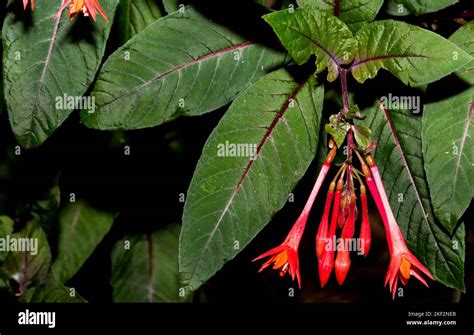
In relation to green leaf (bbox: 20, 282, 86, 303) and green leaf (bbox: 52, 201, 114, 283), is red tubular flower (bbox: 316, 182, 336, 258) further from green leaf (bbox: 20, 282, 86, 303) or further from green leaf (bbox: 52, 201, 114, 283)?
green leaf (bbox: 52, 201, 114, 283)

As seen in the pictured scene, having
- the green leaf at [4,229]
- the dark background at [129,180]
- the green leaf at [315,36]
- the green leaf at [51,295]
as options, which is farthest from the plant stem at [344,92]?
the green leaf at [4,229]

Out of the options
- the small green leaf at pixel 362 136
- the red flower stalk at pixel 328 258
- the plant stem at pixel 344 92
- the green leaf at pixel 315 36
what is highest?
the green leaf at pixel 315 36

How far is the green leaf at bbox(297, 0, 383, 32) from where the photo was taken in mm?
1120

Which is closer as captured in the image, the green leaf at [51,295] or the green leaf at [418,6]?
the green leaf at [418,6]

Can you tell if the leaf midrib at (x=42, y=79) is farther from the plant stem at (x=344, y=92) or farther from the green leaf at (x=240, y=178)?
the plant stem at (x=344, y=92)

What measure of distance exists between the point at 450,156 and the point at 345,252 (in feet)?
0.77

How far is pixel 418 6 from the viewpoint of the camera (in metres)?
1.18

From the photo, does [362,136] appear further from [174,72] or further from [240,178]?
[174,72]

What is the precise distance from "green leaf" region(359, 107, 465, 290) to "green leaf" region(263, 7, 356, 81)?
0.20m

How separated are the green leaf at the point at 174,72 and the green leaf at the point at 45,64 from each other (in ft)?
0.15

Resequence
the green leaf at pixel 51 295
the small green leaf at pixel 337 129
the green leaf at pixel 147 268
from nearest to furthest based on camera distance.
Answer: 1. the small green leaf at pixel 337 129
2. the green leaf at pixel 51 295
3. the green leaf at pixel 147 268

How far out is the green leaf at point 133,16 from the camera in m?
1.38

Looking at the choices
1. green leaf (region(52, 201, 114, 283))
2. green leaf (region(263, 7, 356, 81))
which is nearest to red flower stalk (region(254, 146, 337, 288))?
green leaf (region(263, 7, 356, 81))

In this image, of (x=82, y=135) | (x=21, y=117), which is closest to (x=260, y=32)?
(x=21, y=117)
